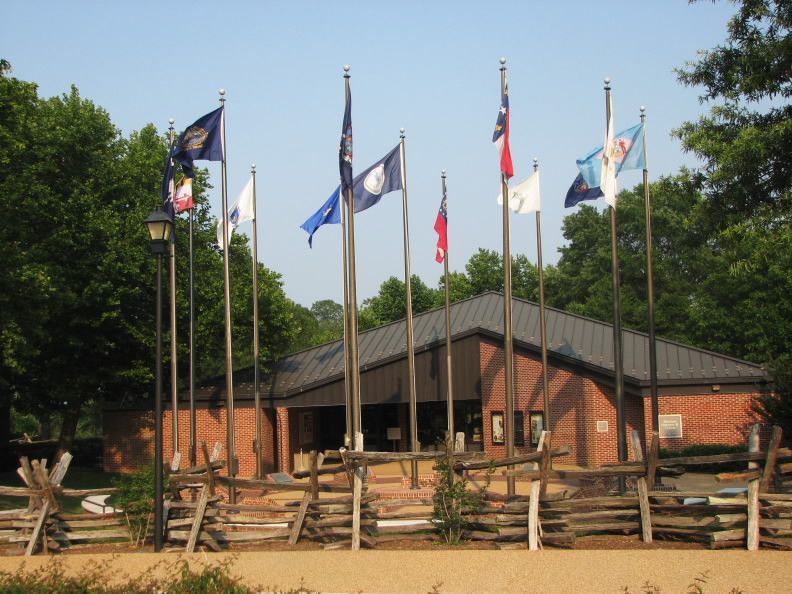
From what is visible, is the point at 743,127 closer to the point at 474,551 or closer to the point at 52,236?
the point at 474,551

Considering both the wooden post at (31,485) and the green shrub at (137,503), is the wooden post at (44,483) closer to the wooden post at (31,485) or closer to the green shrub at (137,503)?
the wooden post at (31,485)

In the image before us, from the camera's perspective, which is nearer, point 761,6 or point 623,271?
point 761,6

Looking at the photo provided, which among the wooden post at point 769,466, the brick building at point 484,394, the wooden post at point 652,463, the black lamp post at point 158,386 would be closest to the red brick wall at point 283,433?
the brick building at point 484,394

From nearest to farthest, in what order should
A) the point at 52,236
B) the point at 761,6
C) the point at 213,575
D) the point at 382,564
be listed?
the point at 213,575, the point at 382,564, the point at 761,6, the point at 52,236

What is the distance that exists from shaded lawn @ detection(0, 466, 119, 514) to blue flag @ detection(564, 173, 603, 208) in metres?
15.5

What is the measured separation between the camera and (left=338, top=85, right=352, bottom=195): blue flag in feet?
64.4

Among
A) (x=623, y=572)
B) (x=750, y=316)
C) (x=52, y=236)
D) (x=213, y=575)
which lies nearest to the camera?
(x=213, y=575)

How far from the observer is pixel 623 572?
12.0 meters

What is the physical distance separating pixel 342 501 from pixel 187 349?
69.9ft

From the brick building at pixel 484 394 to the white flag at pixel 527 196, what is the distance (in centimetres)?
860

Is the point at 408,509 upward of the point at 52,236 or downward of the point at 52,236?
downward

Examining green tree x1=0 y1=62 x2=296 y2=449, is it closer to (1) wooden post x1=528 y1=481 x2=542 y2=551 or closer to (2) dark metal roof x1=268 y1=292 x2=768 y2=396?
(2) dark metal roof x1=268 y1=292 x2=768 y2=396

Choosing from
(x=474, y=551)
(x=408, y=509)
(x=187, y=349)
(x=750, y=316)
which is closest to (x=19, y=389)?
(x=187, y=349)

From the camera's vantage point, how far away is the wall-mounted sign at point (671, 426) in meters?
30.2
